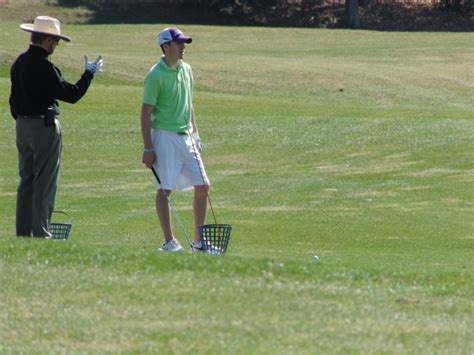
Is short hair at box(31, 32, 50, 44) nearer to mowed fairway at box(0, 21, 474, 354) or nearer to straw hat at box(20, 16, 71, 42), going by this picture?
straw hat at box(20, 16, 71, 42)

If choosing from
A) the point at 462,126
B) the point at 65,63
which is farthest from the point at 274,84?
the point at 462,126

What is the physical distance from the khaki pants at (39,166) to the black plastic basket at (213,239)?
1.32m

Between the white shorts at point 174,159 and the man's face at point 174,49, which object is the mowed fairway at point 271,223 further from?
the man's face at point 174,49

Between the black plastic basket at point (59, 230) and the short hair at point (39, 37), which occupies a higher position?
the short hair at point (39, 37)

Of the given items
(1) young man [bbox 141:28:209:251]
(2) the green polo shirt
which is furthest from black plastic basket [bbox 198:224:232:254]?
(2) the green polo shirt

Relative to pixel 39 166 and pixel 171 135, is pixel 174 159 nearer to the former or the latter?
pixel 171 135

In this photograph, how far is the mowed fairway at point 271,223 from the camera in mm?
7109

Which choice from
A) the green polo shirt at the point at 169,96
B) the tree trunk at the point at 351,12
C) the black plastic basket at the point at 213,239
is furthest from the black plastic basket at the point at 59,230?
the tree trunk at the point at 351,12

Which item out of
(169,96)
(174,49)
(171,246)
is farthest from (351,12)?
(171,246)

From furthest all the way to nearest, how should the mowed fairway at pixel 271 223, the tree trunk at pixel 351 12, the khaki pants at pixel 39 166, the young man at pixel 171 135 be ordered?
the tree trunk at pixel 351 12, the young man at pixel 171 135, the khaki pants at pixel 39 166, the mowed fairway at pixel 271 223

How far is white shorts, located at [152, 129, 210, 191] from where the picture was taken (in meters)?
11.2

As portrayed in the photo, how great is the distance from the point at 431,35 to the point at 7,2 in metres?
21.5

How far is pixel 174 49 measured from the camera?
1103 cm

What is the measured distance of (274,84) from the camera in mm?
35562
